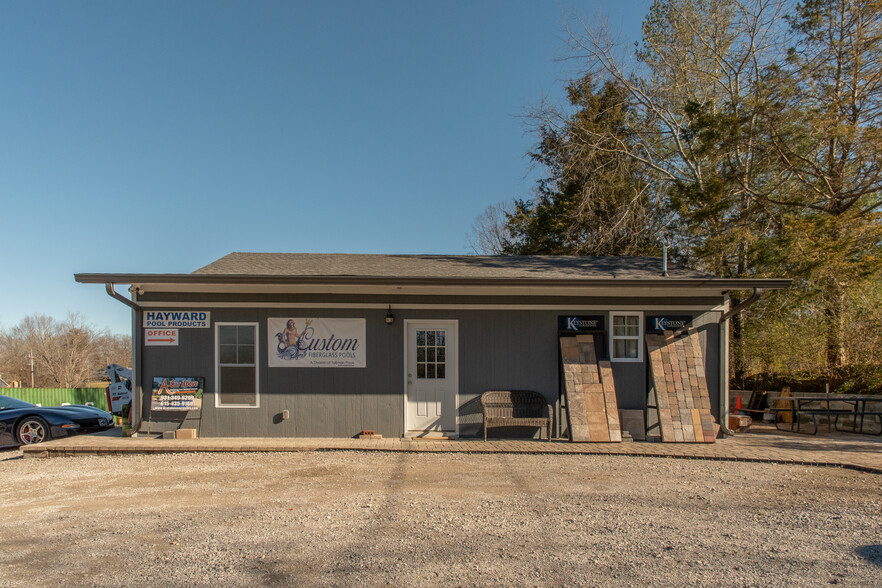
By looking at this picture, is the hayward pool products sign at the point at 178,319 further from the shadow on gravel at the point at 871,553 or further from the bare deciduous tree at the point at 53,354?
the bare deciduous tree at the point at 53,354

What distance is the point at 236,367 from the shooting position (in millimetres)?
9477

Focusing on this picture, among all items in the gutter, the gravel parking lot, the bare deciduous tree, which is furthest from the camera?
the bare deciduous tree

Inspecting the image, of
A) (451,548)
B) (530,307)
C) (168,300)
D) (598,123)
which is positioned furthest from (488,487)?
(598,123)

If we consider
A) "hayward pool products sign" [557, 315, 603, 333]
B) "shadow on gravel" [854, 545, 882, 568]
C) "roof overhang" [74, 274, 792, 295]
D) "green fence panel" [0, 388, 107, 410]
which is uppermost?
"roof overhang" [74, 274, 792, 295]

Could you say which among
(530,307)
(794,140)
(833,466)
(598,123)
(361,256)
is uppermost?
(598,123)

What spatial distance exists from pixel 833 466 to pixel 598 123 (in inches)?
615

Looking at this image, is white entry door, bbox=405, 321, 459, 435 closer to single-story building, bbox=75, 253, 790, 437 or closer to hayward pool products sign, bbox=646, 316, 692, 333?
single-story building, bbox=75, 253, 790, 437

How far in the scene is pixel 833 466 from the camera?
7.66m

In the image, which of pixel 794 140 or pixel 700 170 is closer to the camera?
pixel 794 140

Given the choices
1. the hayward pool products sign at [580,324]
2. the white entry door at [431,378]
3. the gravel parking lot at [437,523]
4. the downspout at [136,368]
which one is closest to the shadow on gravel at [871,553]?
the gravel parking lot at [437,523]

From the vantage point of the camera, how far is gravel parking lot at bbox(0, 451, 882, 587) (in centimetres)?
398

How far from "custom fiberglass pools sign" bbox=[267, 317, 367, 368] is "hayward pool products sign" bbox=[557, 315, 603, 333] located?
3361 mm

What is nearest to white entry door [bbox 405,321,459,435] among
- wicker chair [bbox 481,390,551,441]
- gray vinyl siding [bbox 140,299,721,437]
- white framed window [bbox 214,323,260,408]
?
gray vinyl siding [bbox 140,299,721,437]

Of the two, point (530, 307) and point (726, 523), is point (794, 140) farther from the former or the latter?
point (726, 523)
